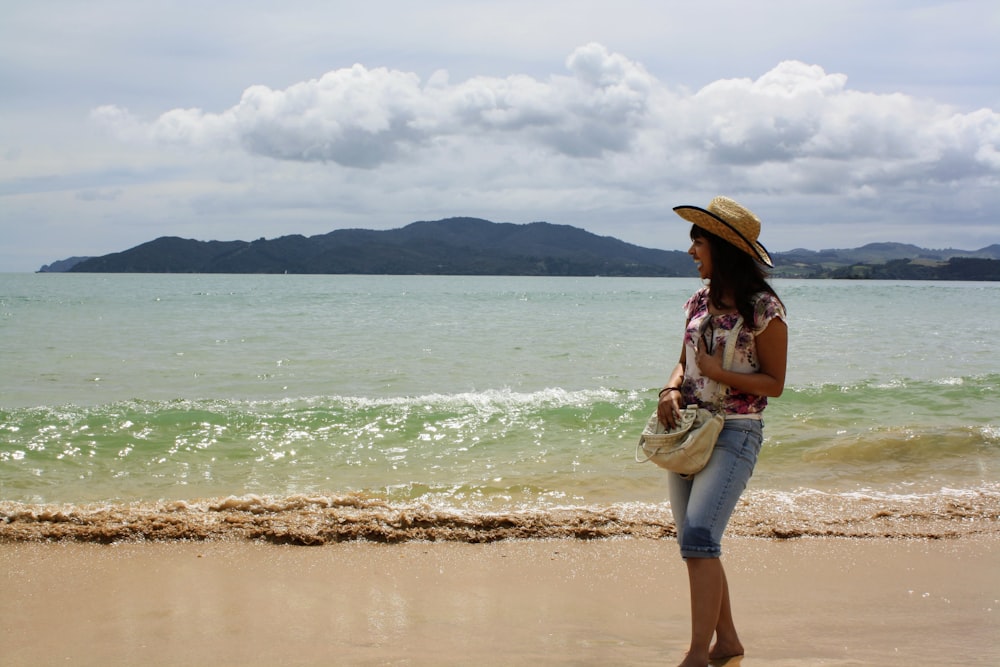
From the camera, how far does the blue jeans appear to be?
10.3ft

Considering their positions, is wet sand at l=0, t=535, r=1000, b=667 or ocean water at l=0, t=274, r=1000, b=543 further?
ocean water at l=0, t=274, r=1000, b=543

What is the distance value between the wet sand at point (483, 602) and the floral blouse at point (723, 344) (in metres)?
1.19

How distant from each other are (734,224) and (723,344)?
1.60 feet

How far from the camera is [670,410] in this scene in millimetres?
3303

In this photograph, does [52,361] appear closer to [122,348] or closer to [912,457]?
[122,348]

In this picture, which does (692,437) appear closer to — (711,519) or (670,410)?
(670,410)

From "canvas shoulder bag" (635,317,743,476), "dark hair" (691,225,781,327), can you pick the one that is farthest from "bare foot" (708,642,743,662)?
"dark hair" (691,225,781,327)

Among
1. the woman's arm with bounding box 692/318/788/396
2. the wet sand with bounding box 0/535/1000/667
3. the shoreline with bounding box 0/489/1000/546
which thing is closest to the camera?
the woman's arm with bounding box 692/318/788/396

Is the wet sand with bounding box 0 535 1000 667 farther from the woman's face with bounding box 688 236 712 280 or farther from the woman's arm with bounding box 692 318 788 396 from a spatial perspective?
the woman's face with bounding box 688 236 712 280

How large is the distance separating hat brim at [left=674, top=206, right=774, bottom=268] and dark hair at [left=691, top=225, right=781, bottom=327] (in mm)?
27

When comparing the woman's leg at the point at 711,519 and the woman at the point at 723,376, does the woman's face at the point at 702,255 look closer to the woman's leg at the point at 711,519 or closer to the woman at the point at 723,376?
the woman at the point at 723,376

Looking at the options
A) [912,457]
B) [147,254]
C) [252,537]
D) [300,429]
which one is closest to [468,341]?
[300,429]

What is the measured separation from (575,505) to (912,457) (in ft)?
13.2

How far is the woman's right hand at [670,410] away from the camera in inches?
129
